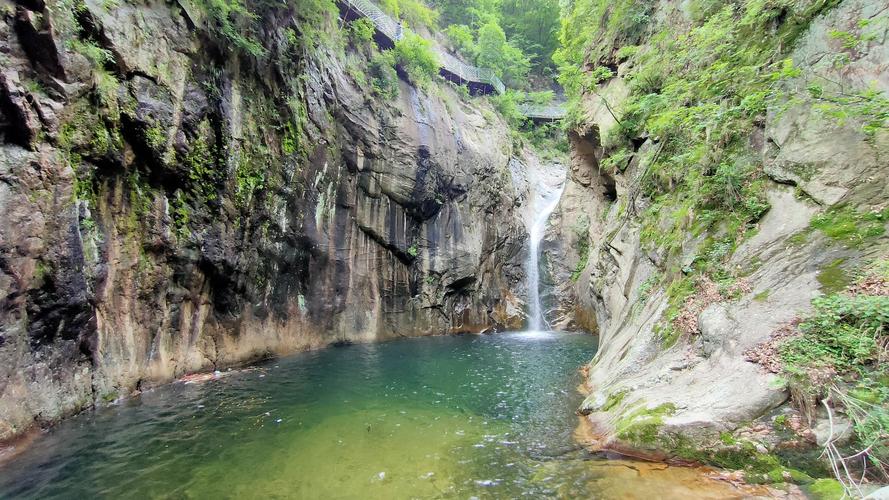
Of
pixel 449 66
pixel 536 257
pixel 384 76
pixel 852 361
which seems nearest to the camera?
pixel 852 361

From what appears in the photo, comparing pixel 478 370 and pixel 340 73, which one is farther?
pixel 340 73

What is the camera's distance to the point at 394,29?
2438 cm

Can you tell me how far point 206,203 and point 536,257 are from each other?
18.6 meters

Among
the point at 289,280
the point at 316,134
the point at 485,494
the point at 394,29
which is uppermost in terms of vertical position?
the point at 394,29

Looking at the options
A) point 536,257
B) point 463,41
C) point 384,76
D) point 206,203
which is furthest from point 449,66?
point 206,203

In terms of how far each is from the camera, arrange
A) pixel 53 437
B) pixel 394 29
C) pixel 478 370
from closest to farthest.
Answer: pixel 53 437 < pixel 478 370 < pixel 394 29

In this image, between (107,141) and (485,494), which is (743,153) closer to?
(485,494)

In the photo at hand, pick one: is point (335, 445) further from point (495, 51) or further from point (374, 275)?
point (495, 51)

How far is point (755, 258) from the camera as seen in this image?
21.4ft

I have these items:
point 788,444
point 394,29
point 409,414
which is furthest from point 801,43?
point 394,29

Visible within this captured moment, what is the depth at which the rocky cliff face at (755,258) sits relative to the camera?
5.14 metres

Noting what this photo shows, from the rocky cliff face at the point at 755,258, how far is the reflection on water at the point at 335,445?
88 cm

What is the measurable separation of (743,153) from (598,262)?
8.90m

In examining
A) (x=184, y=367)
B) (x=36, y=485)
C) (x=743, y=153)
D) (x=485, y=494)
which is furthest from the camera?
(x=184, y=367)
